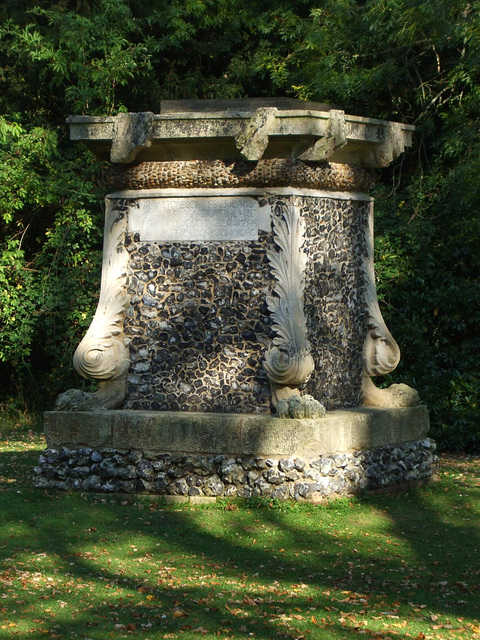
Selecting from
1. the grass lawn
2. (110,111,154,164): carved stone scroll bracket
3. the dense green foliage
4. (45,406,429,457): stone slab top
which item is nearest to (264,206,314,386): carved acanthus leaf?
(45,406,429,457): stone slab top

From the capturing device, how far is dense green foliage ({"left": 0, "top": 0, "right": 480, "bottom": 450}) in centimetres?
1280

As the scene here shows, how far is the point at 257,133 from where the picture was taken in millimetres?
8477

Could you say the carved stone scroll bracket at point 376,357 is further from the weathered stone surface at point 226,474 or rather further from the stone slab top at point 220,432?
the weathered stone surface at point 226,474

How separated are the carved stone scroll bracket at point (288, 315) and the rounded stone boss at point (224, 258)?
11 millimetres

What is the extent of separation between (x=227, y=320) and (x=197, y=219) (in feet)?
3.09

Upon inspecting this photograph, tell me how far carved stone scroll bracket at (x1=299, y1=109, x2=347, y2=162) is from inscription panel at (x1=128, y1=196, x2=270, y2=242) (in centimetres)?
62

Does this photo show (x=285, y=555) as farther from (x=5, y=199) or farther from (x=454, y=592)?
(x=5, y=199)

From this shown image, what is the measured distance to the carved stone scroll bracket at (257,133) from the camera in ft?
27.8

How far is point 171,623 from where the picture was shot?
571 cm

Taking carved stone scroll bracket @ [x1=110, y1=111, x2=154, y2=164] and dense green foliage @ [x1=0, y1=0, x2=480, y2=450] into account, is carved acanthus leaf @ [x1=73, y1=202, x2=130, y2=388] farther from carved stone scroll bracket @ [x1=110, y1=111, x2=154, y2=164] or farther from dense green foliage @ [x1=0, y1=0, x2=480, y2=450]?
dense green foliage @ [x1=0, y1=0, x2=480, y2=450]

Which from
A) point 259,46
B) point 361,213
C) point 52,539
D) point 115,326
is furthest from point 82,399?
point 259,46

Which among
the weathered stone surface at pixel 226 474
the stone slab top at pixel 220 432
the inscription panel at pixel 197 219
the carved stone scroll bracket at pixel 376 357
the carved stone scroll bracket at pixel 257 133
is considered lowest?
the weathered stone surface at pixel 226 474

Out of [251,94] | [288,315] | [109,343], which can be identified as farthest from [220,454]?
[251,94]

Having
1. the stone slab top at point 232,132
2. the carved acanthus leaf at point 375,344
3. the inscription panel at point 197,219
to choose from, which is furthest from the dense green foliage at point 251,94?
the inscription panel at point 197,219
